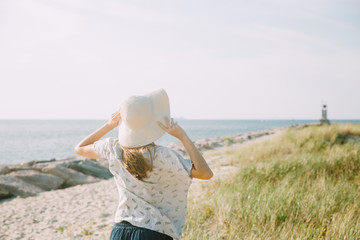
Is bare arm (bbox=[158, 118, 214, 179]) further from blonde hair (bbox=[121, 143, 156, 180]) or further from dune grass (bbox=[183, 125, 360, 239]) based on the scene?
dune grass (bbox=[183, 125, 360, 239])

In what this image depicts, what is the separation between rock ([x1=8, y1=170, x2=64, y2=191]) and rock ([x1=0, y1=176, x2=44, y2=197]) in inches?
13.1

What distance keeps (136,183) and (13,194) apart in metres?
7.13

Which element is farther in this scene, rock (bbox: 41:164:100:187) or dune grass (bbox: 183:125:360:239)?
rock (bbox: 41:164:100:187)

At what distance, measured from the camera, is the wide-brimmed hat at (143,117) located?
193 centimetres

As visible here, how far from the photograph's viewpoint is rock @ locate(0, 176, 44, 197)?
7.71m

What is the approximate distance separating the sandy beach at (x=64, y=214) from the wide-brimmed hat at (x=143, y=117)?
A: 2.66 meters

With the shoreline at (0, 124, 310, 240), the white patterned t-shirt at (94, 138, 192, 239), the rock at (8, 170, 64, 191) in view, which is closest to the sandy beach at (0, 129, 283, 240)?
the shoreline at (0, 124, 310, 240)

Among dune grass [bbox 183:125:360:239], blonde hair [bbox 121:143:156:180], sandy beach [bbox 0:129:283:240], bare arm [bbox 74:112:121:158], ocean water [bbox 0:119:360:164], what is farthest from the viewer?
ocean water [bbox 0:119:360:164]

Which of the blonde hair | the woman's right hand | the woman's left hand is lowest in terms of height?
the blonde hair

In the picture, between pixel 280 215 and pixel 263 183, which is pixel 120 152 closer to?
pixel 280 215

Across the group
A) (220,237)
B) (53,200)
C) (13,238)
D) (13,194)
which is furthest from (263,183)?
(13,194)

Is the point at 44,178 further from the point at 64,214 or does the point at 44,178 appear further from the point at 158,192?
the point at 158,192

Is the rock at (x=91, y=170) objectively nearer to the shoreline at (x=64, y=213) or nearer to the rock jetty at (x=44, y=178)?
the rock jetty at (x=44, y=178)

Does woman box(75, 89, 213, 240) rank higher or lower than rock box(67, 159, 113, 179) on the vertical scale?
higher
